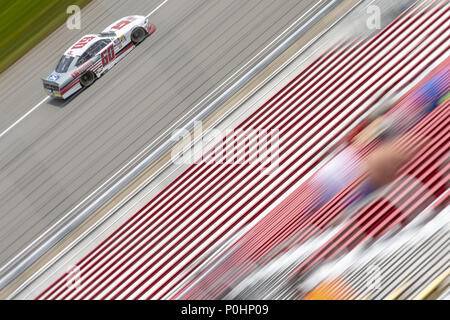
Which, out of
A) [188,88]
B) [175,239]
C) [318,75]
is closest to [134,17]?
[188,88]

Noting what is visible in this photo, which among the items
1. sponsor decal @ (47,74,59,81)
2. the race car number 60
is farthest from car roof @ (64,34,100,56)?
sponsor decal @ (47,74,59,81)

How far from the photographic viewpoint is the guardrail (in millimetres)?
18078

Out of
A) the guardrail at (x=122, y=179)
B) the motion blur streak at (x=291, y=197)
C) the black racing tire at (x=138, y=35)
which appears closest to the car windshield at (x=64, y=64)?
the black racing tire at (x=138, y=35)

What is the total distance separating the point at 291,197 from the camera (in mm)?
17141

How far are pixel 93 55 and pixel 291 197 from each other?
10071 mm

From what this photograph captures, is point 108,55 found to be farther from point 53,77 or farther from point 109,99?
point 53,77

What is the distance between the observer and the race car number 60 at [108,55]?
22.4 m

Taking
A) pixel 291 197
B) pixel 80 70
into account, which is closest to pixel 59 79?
pixel 80 70

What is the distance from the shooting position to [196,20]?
23.5m

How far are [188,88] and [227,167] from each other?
4.46 metres

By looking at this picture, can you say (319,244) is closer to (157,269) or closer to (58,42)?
(157,269)

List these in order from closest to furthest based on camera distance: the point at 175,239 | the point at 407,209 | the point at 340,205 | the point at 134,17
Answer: the point at 407,209
the point at 340,205
the point at 175,239
the point at 134,17

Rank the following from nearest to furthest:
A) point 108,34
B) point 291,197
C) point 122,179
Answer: point 291,197 → point 122,179 → point 108,34

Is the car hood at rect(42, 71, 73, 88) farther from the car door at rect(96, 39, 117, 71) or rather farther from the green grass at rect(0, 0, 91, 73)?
the green grass at rect(0, 0, 91, 73)
